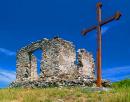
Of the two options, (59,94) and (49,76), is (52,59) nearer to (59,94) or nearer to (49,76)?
(49,76)

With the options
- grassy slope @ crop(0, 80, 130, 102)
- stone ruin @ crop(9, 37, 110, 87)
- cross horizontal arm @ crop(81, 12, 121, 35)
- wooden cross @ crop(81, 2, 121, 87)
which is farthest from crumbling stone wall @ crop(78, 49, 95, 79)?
grassy slope @ crop(0, 80, 130, 102)

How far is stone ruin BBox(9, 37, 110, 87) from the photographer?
28297 millimetres

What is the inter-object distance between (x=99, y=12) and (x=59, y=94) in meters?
5.74

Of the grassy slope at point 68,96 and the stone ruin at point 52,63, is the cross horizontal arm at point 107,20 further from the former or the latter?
the stone ruin at point 52,63

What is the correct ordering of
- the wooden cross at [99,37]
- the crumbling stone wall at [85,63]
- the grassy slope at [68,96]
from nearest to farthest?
the grassy slope at [68,96], the wooden cross at [99,37], the crumbling stone wall at [85,63]

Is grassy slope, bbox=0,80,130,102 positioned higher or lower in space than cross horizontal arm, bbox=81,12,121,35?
lower

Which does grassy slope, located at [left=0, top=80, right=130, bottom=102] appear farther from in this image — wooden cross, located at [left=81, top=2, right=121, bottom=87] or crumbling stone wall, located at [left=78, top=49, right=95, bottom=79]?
crumbling stone wall, located at [left=78, top=49, right=95, bottom=79]

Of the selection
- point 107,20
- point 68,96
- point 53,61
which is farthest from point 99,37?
point 53,61

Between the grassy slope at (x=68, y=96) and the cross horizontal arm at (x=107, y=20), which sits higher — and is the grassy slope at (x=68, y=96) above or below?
below

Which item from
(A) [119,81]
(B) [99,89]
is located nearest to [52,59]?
(A) [119,81]

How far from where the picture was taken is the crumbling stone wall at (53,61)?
2861cm

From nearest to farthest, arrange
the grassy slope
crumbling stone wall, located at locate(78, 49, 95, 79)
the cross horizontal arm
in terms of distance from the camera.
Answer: the grassy slope → the cross horizontal arm → crumbling stone wall, located at locate(78, 49, 95, 79)

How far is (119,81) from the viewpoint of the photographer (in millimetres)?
30094

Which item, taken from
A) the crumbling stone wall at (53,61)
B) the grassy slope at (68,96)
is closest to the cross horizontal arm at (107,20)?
the grassy slope at (68,96)
